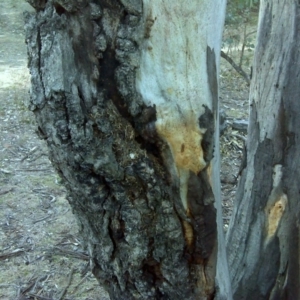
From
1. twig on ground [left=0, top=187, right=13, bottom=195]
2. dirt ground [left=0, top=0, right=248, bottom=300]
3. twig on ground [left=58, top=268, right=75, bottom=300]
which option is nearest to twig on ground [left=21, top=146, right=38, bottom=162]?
dirt ground [left=0, top=0, right=248, bottom=300]

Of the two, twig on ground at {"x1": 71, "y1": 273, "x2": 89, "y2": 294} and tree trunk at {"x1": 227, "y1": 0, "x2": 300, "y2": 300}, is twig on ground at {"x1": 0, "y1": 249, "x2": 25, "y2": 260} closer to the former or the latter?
twig on ground at {"x1": 71, "y1": 273, "x2": 89, "y2": 294}

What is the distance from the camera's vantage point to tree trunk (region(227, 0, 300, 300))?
1839mm

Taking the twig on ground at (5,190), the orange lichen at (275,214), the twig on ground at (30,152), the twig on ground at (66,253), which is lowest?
the twig on ground at (66,253)

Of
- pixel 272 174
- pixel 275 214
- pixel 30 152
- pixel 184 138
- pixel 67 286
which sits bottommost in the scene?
pixel 67 286

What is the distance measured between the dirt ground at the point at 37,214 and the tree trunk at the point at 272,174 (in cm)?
86

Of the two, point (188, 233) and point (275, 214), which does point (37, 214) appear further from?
point (188, 233)

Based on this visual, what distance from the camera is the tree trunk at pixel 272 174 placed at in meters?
1.84

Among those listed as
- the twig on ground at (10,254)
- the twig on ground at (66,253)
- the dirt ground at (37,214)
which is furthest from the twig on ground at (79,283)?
the twig on ground at (10,254)

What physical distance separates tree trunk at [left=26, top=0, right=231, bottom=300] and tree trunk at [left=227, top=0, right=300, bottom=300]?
20.6 inches

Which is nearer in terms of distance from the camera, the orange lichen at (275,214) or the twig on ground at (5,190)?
the orange lichen at (275,214)

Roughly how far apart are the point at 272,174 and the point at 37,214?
176 centimetres

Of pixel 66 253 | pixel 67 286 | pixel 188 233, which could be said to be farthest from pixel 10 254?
pixel 188 233

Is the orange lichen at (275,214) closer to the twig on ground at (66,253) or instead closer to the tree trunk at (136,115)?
the tree trunk at (136,115)

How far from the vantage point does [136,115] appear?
49.3 inches
